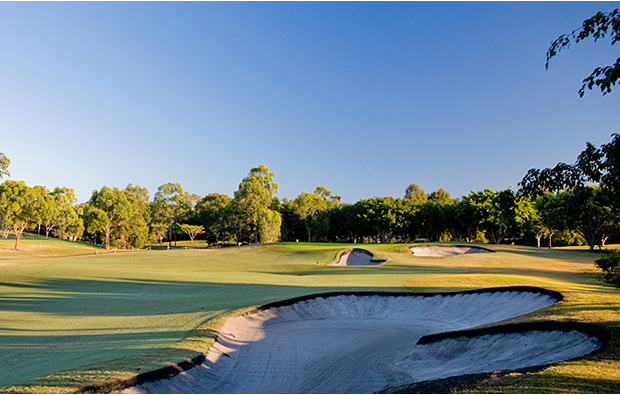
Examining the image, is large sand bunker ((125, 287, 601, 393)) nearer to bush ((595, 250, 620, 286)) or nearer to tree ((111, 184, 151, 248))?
bush ((595, 250, 620, 286))

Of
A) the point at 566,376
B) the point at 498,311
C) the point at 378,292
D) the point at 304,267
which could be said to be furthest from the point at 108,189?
the point at 566,376

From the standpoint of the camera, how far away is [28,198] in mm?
65688

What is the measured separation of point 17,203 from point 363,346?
72.7 m

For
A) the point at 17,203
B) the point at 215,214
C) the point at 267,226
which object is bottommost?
the point at 267,226

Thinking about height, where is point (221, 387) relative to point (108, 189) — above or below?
below

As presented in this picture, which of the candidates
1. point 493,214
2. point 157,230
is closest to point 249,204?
point 157,230

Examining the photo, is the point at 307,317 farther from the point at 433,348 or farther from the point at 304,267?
the point at 304,267

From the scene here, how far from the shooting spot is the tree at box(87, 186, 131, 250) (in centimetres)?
7189

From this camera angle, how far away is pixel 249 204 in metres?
77.8

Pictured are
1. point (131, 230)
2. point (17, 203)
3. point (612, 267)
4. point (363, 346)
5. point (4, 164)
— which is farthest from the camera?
point (131, 230)

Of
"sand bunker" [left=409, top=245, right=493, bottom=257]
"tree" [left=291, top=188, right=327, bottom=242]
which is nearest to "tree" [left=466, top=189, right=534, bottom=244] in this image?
"sand bunker" [left=409, top=245, right=493, bottom=257]

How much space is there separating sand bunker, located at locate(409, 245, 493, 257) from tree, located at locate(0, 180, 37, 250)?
64.0 m

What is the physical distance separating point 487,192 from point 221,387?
2743 inches

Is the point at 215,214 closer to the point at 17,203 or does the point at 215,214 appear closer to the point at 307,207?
the point at 307,207
